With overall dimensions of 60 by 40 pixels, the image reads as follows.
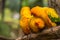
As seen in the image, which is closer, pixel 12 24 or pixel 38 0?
pixel 38 0

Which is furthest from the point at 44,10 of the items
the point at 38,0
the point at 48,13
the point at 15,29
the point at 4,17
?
the point at 4,17

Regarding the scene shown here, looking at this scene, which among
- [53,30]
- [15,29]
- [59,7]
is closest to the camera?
[53,30]

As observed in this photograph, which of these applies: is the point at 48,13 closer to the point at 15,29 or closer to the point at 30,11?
the point at 30,11

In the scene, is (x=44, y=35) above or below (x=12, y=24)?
above

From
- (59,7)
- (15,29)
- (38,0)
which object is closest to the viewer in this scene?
(59,7)

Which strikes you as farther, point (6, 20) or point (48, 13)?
point (6, 20)

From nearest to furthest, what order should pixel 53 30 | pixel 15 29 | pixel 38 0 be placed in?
1. pixel 53 30
2. pixel 38 0
3. pixel 15 29

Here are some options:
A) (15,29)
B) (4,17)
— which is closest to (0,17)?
(4,17)

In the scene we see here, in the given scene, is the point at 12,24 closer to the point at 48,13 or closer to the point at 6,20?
the point at 6,20

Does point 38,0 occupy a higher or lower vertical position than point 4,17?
higher

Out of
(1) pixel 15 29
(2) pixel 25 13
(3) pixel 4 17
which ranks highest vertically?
(2) pixel 25 13
